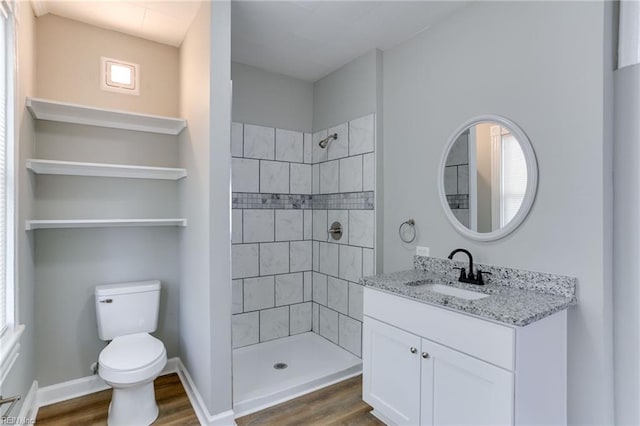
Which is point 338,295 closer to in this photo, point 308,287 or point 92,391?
point 308,287

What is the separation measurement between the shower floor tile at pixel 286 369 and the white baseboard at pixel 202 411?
0.47ft

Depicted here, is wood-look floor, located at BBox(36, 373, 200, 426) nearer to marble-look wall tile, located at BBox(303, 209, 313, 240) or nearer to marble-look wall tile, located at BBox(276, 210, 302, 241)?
marble-look wall tile, located at BBox(276, 210, 302, 241)

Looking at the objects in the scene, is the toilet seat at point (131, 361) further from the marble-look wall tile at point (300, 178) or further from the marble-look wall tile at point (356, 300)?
the marble-look wall tile at point (300, 178)

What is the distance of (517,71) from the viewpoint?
6.12ft

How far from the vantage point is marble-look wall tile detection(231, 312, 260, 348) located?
299cm

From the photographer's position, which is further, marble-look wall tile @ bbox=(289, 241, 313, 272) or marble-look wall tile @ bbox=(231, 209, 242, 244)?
marble-look wall tile @ bbox=(289, 241, 313, 272)

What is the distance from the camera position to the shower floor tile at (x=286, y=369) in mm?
2269

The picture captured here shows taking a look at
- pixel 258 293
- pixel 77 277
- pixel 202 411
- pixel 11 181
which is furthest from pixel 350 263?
pixel 11 181

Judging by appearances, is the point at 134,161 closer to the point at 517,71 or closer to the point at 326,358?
the point at 326,358

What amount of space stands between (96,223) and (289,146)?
66.4 inches

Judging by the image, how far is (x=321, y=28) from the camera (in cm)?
241

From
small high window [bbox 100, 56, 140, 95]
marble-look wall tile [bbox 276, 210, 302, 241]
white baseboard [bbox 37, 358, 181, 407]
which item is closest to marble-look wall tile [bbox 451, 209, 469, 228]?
marble-look wall tile [bbox 276, 210, 302, 241]

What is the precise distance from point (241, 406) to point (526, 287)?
1.81m

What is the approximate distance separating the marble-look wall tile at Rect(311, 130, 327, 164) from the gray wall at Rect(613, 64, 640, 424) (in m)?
2.10
